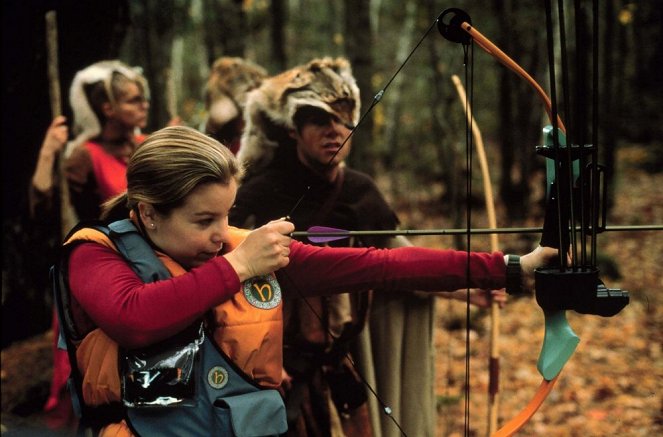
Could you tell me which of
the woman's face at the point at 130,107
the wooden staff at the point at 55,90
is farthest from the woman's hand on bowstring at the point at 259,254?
the wooden staff at the point at 55,90

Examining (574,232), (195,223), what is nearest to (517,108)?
(574,232)

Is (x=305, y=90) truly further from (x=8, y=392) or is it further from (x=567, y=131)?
(x=8, y=392)

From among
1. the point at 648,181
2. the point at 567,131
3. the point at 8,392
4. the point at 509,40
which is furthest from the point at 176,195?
the point at 648,181

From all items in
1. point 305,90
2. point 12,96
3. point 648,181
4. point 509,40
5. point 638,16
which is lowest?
point 648,181

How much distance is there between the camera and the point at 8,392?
5535mm

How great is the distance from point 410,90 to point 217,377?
17.6 m

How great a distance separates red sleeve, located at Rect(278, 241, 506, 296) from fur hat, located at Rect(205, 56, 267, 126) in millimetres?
2554

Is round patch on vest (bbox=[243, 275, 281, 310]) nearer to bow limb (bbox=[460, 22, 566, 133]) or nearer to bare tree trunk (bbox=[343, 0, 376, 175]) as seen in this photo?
bow limb (bbox=[460, 22, 566, 133])

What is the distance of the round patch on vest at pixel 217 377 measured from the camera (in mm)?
1974

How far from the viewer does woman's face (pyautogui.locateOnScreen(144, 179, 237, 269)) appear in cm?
199

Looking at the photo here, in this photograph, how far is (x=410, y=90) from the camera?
18969 millimetres

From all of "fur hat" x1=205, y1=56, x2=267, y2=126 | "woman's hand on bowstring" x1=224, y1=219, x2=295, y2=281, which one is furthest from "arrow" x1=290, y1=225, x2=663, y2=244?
"fur hat" x1=205, y1=56, x2=267, y2=126

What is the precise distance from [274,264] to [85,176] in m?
2.76

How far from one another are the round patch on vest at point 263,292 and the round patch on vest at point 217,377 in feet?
0.69
